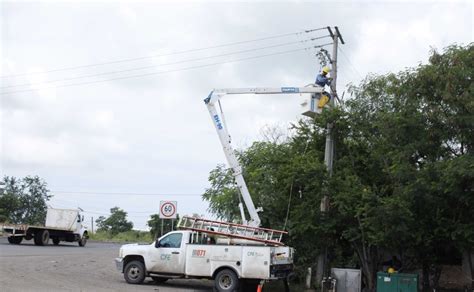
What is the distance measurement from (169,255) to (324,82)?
334 inches

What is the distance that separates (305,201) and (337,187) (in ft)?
4.80

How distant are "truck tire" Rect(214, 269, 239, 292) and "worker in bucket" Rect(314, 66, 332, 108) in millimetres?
7138

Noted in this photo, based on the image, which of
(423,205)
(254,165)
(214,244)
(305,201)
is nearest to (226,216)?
(254,165)

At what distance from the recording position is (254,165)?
28328mm

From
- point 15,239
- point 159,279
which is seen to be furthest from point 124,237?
point 159,279

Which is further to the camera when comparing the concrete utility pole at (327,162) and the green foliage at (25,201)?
the green foliage at (25,201)

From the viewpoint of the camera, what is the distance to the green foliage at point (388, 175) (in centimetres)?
1527

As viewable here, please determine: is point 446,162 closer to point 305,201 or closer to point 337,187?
point 337,187

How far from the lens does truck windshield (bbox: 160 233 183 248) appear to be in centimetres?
1728

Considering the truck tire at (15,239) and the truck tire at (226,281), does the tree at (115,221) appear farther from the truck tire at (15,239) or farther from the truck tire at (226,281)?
the truck tire at (226,281)

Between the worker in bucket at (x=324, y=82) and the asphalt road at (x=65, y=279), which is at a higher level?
the worker in bucket at (x=324, y=82)

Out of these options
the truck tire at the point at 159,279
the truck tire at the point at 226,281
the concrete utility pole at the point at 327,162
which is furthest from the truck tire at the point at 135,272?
the concrete utility pole at the point at 327,162

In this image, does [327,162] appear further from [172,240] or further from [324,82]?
[172,240]

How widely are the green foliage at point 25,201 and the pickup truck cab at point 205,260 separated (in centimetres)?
4607
